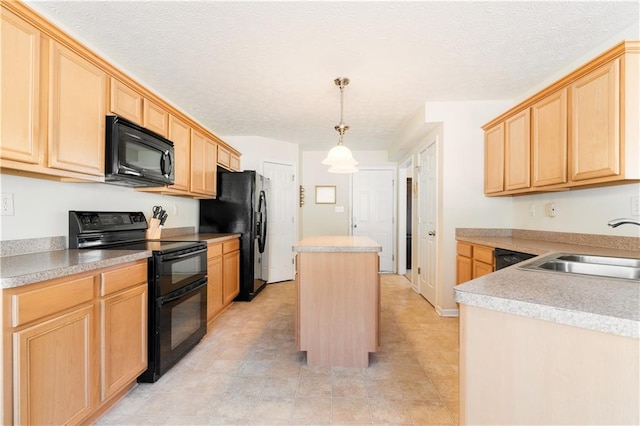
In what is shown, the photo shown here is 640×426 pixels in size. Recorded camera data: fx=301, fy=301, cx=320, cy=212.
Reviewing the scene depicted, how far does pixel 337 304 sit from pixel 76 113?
2.04 metres

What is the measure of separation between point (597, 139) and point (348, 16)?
1.75 m

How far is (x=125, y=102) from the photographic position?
216 cm

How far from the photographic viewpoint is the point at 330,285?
7.25 feet

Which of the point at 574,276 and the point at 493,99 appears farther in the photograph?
the point at 493,99

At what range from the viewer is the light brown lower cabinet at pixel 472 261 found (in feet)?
8.51

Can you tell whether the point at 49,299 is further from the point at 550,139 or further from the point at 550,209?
the point at 550,209

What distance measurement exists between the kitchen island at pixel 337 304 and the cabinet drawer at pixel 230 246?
1435 mm

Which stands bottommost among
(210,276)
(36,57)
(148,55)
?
(210,276)

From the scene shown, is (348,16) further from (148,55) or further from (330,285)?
(330,285)

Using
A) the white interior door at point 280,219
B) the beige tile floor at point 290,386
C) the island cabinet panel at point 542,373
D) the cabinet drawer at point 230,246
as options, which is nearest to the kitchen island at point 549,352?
the island cabinet panel at point 542,373

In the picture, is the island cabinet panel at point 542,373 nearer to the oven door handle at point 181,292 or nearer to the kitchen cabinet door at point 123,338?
the kitchen cabinet door at point 123,338

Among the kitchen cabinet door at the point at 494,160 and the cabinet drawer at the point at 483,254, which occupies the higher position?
the kitchen cabinet door at the point at 494,160

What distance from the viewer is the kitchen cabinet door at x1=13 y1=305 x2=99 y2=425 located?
118cm

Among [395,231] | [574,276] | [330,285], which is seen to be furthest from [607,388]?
[395,231]
